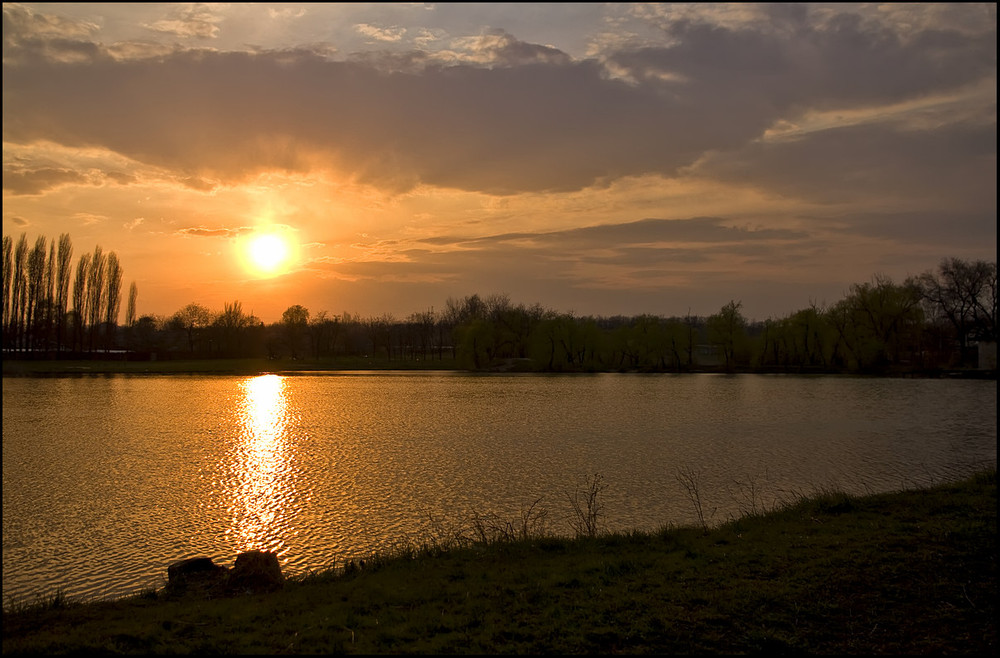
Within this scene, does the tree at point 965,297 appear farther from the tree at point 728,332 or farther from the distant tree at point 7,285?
the distant tree at point 7,285

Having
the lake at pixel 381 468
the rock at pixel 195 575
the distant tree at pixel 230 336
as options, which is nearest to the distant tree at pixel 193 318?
the distant tree at pixel 230 336

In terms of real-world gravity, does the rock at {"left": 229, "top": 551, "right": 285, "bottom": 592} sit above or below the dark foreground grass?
below

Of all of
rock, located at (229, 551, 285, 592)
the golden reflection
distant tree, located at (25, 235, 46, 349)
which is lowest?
the golden reflection

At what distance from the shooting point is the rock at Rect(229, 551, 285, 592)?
839 centimetres

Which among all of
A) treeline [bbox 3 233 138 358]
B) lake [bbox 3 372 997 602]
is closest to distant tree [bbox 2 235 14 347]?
treeline [bbox 3 233 138 358]

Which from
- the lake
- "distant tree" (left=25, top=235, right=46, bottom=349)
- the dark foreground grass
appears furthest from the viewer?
"distant tree" (left=25, top=235, right=46, bottom=349)

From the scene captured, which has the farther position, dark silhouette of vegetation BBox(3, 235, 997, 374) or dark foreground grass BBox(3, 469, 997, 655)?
dark silhouette of vegetation BBox(3, 235, 997, 374)

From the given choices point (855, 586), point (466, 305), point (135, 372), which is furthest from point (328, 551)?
point (466, 305)

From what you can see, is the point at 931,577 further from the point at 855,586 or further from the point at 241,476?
the point at 241,476

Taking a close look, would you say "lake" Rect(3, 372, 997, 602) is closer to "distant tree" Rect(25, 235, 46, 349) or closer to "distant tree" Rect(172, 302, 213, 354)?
"distant tree" Rect(25, 235, 46, 349)

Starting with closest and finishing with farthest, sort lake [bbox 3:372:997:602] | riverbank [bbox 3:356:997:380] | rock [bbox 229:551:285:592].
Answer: rock [bbox 229:551:285:592]
lake [bbox 3:372:997:602]
riverbank [bbox 3:356:997:380]

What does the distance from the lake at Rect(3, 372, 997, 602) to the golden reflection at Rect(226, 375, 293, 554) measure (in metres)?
0.06

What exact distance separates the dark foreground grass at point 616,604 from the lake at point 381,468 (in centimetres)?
258

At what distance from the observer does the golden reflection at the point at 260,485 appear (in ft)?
40.5
